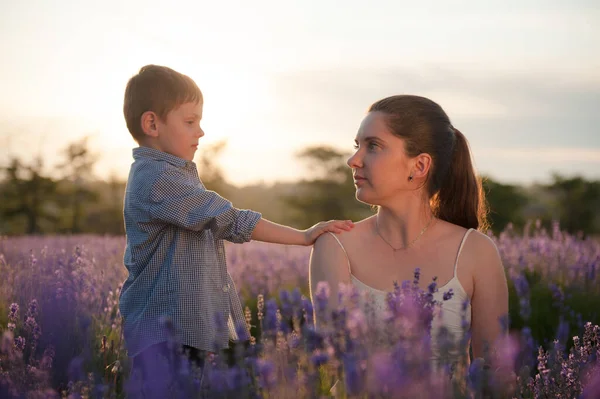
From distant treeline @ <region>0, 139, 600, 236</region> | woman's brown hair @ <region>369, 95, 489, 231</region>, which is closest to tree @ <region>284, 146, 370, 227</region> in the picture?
distant treeline @ <region>0, 139, 600, 236</region>

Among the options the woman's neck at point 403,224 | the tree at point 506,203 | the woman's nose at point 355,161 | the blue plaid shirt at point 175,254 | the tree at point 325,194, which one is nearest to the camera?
the blue plaid shirt at point 175,254

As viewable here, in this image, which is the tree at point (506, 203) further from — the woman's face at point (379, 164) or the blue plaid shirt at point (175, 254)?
the blue plaid shirt at point (175, 254)

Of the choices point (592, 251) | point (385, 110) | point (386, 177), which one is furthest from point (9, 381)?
point (592, 251)

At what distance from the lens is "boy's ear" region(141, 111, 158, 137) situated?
3.01 m

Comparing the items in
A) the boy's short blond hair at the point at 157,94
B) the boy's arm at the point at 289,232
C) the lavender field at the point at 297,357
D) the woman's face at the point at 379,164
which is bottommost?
the lavender field at the point at 297,357

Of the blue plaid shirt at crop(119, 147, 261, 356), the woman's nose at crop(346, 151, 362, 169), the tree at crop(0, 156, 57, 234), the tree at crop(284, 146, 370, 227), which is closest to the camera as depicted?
the blue plaid shirt at crop(119, 147, 261, 356)

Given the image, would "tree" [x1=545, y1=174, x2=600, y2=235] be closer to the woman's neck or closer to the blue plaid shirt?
the woman's neck

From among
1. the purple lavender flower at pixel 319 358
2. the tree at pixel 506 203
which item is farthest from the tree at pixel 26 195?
the purple lavender flower at pixel 319 358

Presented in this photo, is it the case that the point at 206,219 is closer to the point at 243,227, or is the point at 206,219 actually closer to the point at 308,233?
the point at 243,227

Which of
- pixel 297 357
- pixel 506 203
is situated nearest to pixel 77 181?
pixel 506 203

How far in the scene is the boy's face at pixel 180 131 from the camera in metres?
3.00

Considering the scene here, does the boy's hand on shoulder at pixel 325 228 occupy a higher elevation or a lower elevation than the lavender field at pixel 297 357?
higher

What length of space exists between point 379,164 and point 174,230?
38.2 inches

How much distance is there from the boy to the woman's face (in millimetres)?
192
